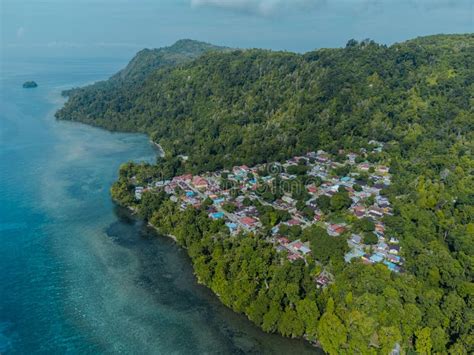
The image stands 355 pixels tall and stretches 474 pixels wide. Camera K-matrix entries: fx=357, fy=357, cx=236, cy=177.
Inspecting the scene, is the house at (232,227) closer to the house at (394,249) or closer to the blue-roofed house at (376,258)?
the blue-roofed house at (376,258)

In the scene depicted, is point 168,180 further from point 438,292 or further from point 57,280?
point 438,292

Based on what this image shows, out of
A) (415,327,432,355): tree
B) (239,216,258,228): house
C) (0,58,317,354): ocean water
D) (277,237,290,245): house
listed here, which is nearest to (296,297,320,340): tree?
(0,58,317,354): ocean water

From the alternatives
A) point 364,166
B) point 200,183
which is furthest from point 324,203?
point 200,183

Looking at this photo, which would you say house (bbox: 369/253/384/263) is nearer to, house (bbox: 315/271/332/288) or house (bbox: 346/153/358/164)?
house (bbox: 315/271/332/288)

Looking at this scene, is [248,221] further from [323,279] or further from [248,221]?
[323,279]

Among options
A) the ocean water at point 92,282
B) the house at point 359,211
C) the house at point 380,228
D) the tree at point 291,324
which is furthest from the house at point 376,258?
the ocean water at point 92,282

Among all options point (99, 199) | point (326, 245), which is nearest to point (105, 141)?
point (99, 199)
